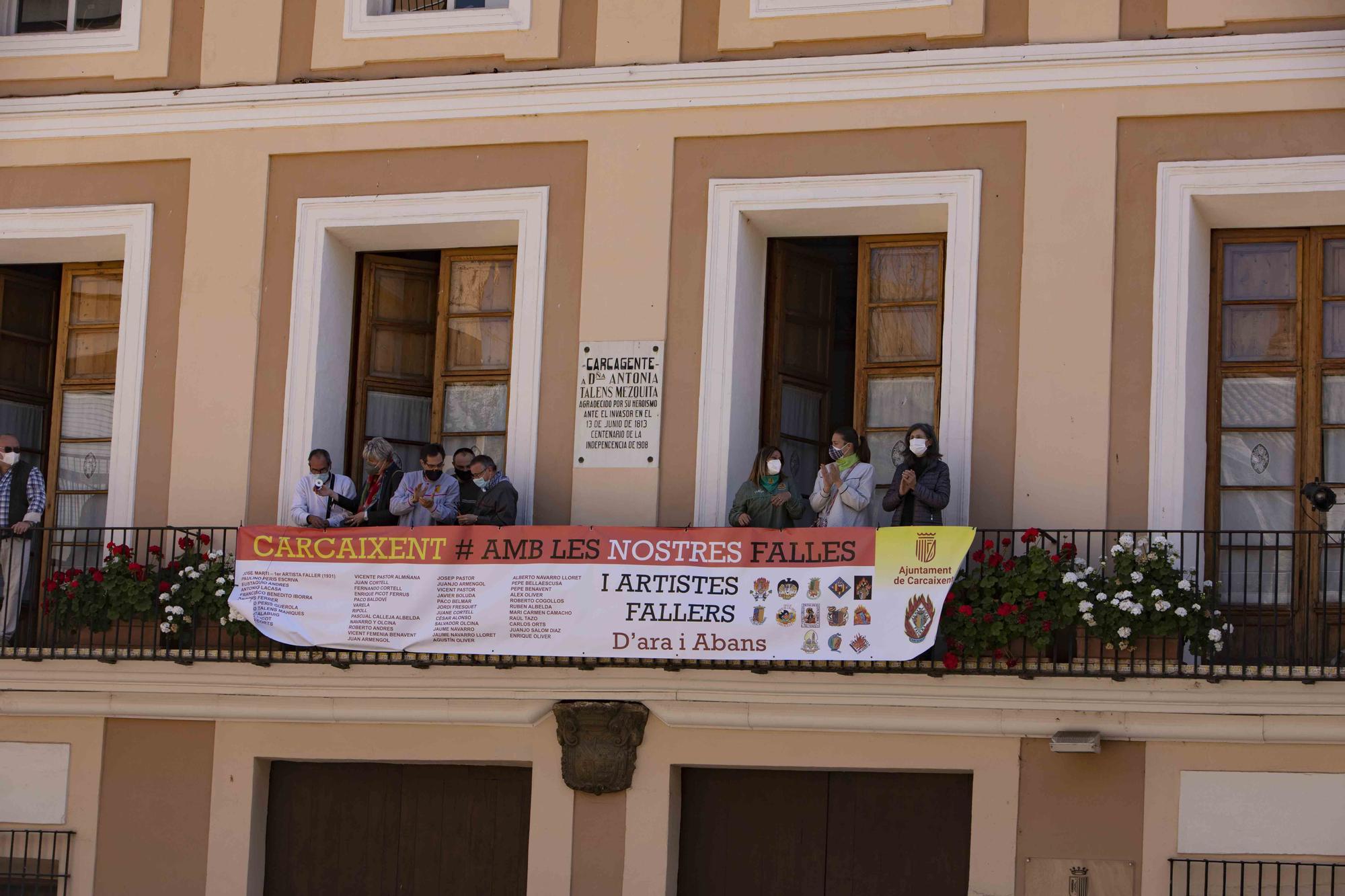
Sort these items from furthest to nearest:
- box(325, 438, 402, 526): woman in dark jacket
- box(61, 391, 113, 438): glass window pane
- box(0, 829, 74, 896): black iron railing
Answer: box(61, 391, 113, 438): glass window pane < box(0, 829, 74, 896): black iron railing < box(325, 438, 402, 526): woman in dark jacket

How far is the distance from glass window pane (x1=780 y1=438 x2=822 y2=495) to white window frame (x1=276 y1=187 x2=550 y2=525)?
1766 millimetres

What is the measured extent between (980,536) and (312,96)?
5.63 meters

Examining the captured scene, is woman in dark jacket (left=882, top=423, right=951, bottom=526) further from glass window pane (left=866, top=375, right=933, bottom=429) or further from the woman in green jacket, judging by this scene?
glass window pane (left=866, top=375, right=933, bottom=429)

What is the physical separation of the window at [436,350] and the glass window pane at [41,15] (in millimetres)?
3001

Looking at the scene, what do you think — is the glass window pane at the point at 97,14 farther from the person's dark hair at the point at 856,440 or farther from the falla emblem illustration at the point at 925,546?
the falla emblem illustration at the point at 925,546

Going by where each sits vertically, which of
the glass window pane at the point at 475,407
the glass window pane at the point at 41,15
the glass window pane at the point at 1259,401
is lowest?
the glass window pane at the point at 475,407

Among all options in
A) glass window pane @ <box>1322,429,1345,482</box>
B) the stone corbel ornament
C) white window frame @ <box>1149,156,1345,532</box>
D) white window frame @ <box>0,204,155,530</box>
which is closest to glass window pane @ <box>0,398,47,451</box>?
white window frame @ <box>0,204,155,530</box>

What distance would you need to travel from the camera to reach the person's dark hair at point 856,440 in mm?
15266

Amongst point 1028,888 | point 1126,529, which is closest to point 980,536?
point 1126,529

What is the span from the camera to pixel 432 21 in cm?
1664

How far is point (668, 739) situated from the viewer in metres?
15.4

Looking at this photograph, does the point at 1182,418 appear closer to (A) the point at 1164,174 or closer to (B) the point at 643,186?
(A) the point at 1164,174

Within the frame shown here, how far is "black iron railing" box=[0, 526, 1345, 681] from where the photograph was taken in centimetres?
1426

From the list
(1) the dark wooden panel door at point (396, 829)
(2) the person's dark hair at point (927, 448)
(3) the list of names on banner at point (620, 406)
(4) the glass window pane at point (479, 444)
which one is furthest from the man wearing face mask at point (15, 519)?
(2) the person's dark hair at point (927, 448)
